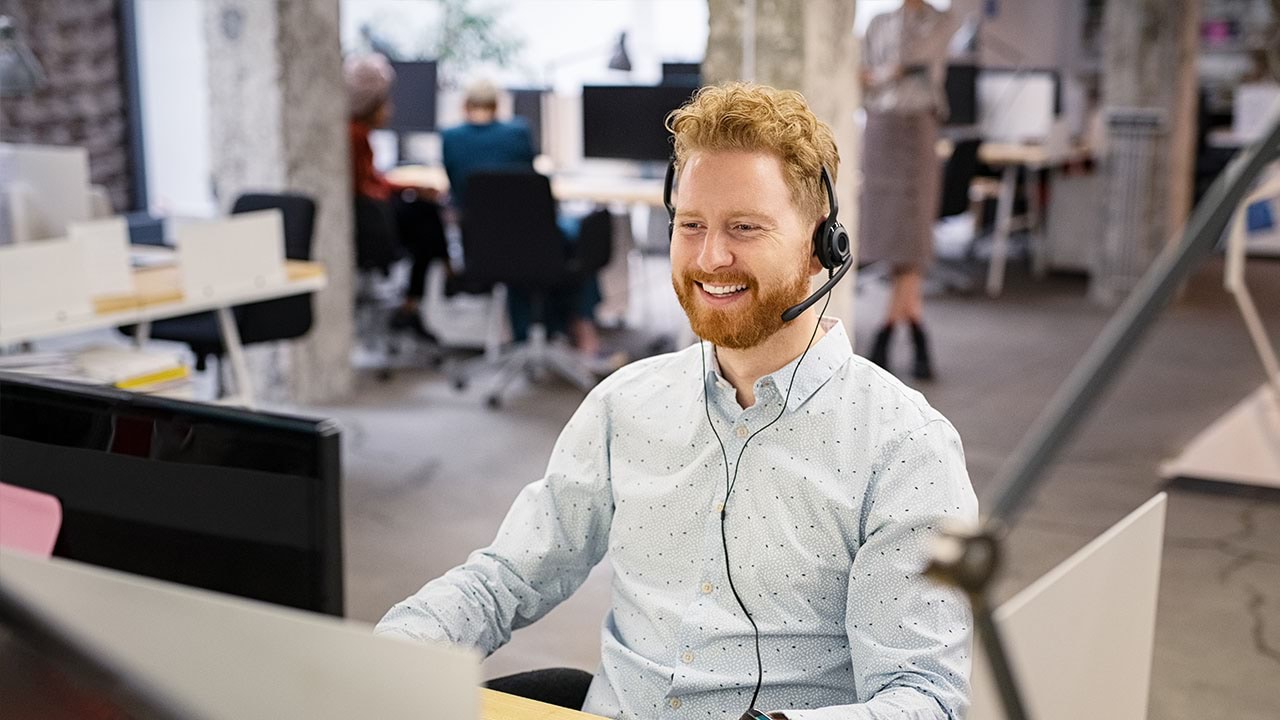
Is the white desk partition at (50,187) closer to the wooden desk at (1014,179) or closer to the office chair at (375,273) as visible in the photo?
the office chair at (375,273)

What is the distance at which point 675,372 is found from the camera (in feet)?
5.67

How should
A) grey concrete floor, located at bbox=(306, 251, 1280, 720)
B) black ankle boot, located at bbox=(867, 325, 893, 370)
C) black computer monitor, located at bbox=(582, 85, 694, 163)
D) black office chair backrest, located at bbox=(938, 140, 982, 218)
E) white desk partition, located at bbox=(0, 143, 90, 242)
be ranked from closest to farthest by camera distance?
grey concrete floor, located at bbox=(306, 251, 1280, 720) < white desk partition, located at bbox=(0, 143, 90, 242) < black ankle boot, located at bbox=(867, 325, 893, 370) < black computer monitor, located at bbox=(582, 85, 694, 163) < black office chair backrest, located at bbox=(938, 140, 982, 218)

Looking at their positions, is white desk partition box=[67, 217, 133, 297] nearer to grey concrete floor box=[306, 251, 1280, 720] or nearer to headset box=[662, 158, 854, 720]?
grey concrete floor box=[306, 251, 1280, 720]

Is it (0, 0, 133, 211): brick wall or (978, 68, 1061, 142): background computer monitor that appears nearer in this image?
(0, 0, 133, 211): brick wall

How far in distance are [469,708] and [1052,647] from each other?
26.2 inches

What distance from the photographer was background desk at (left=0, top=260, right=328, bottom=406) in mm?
3641

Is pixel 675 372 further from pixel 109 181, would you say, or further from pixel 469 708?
pixel 109 181

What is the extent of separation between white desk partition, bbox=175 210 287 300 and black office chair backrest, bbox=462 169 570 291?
1.32 meters

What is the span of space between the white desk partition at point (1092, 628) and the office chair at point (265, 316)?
3.71 metres

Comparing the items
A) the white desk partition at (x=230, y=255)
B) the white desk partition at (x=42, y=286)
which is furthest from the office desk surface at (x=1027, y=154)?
the white desk partition at (x=42, y=286)

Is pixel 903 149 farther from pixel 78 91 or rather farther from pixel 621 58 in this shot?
pixel 78 91

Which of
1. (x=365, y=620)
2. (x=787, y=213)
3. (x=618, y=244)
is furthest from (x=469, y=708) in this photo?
(x=618, y=244)

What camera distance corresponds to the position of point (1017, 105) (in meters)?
8.89

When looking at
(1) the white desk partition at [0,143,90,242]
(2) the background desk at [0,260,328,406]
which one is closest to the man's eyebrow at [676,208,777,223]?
(2) the background desk at [0,260,328,406]
